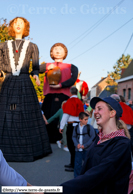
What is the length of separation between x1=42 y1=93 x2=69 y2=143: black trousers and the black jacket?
17.1 feet

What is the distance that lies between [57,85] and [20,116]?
2104mm

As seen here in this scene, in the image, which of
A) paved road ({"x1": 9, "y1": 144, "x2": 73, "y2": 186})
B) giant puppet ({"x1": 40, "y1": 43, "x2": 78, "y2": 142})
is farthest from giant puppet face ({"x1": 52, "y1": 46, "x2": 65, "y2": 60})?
paved road ({"x1": 9, "y1": 144, "x2": 73, "y2": 186})

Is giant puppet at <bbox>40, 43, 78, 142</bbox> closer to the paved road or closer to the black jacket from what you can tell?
the paved road

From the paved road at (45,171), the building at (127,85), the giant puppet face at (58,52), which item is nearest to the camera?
the paved road at (45,171)

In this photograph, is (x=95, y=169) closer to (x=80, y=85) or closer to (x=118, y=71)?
(x=80, y=85)

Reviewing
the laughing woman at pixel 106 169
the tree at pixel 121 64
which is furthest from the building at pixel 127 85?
the laughing woman at pixel 106 169

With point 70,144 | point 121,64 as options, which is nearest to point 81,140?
point 70,144

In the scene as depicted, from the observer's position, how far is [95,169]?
1.79m

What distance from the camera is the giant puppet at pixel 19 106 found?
486cm

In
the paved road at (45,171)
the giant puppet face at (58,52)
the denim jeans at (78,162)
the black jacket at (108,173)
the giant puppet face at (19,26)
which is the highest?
the giant puppet face at (19,26)

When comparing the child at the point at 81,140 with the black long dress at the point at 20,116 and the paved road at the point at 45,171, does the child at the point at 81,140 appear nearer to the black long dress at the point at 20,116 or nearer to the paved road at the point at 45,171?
the paved road at the point at 45,171

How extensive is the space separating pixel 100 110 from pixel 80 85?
5862 millimetres

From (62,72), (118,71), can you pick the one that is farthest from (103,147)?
(118,71)

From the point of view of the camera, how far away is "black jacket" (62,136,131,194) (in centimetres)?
170
